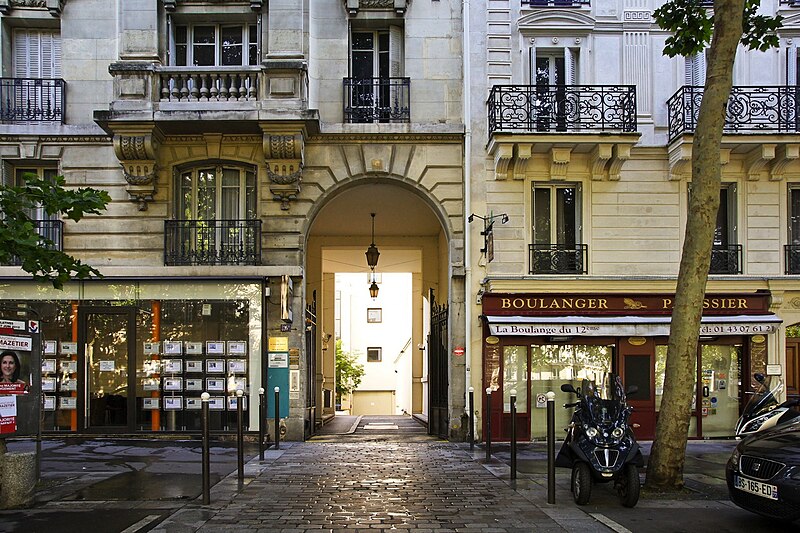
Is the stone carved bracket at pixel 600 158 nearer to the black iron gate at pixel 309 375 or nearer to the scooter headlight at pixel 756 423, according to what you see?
the scooter headlight at pixel 756 423

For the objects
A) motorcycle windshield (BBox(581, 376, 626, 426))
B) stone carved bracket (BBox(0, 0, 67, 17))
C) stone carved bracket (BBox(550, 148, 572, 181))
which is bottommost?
motorcycle windshield (BBox(581, 376, 626, 426))

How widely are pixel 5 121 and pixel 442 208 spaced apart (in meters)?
9.09

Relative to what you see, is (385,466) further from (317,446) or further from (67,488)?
(67,488)

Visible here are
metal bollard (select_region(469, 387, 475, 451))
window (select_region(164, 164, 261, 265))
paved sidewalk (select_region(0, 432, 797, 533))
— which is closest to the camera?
paved sidewalk (select_region(0, 432, 797, 533))

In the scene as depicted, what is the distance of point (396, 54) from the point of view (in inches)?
670

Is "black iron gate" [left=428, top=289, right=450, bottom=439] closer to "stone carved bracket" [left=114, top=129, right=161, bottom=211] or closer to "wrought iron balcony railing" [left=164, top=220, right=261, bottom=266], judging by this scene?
"wrought iron balcony railing" [left=164, top=220, right=261, bottom=266]

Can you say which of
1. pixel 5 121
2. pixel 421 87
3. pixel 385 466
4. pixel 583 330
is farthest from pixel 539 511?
pixel 5 121

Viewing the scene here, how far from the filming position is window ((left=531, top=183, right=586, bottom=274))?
16.3 metres

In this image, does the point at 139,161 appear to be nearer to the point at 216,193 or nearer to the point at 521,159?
the point at 216,193

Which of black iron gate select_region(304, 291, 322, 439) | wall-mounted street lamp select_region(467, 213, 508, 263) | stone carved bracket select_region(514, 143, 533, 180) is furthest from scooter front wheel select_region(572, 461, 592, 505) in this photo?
black iron gate select_region(304, 291, 322, 439)

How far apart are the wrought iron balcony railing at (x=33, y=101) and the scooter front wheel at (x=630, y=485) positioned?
510 inches

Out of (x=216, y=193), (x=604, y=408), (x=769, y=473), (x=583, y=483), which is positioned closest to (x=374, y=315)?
(x=216, y=193)

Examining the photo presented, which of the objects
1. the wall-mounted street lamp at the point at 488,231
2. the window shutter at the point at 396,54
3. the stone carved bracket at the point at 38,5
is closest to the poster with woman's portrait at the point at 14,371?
the wall-mounted street lamp at the point at 488,231

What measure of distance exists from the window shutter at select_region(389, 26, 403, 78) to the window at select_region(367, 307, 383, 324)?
35.4m
